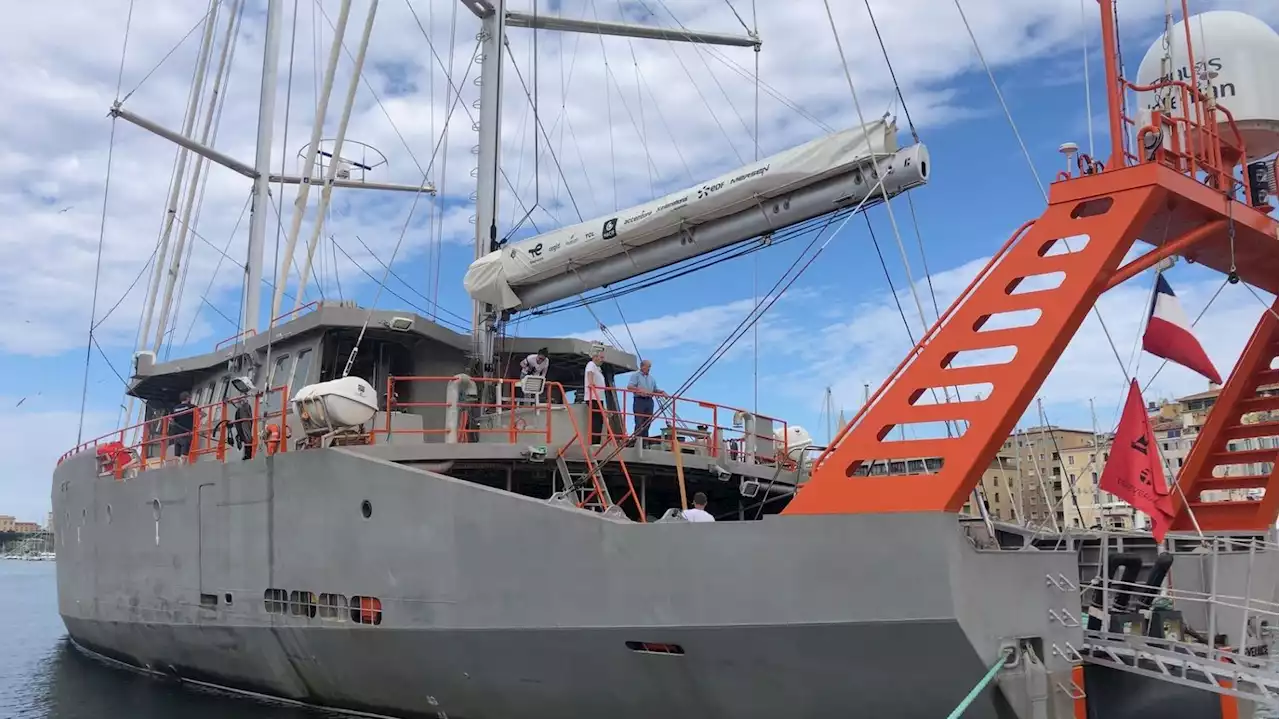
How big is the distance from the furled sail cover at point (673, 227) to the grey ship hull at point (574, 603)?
10.2 ft

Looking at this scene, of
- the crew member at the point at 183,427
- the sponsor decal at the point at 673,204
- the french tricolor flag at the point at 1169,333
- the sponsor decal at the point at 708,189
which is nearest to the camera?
the french tricolor flag at the point at 1169,333

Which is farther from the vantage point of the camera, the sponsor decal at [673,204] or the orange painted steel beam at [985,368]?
the sponsor decal at [673,204]

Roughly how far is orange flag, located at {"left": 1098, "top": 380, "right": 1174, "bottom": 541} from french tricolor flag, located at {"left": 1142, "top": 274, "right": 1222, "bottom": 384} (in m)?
0.90

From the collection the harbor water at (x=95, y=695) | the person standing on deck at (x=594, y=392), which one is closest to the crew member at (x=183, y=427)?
the harbor water at (x=95, y=695)

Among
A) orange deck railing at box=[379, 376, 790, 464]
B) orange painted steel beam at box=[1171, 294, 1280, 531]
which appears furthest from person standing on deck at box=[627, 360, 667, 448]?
orange painted steel beam at box=[1171, 294, 1280, 531]

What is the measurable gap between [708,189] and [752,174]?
555mm

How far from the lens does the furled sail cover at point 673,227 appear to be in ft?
30.5

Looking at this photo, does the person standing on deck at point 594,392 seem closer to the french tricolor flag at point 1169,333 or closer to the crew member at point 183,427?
the french tricolor flag at point 1169,333

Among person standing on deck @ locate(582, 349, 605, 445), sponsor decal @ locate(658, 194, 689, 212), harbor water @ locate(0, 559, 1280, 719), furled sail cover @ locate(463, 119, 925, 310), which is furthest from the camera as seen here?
harbor water @ locate(0, 559, 1280, 719)

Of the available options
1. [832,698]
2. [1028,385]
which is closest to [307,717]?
[832,698]

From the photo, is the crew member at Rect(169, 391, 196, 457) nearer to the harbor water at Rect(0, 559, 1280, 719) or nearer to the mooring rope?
the harbor water at Rect(0, 559, 1280, 719)

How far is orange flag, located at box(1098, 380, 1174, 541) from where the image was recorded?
8812 millimetres

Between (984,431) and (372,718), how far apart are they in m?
6.98

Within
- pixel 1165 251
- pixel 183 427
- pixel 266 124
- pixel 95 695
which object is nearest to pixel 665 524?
pixel 1165 251
